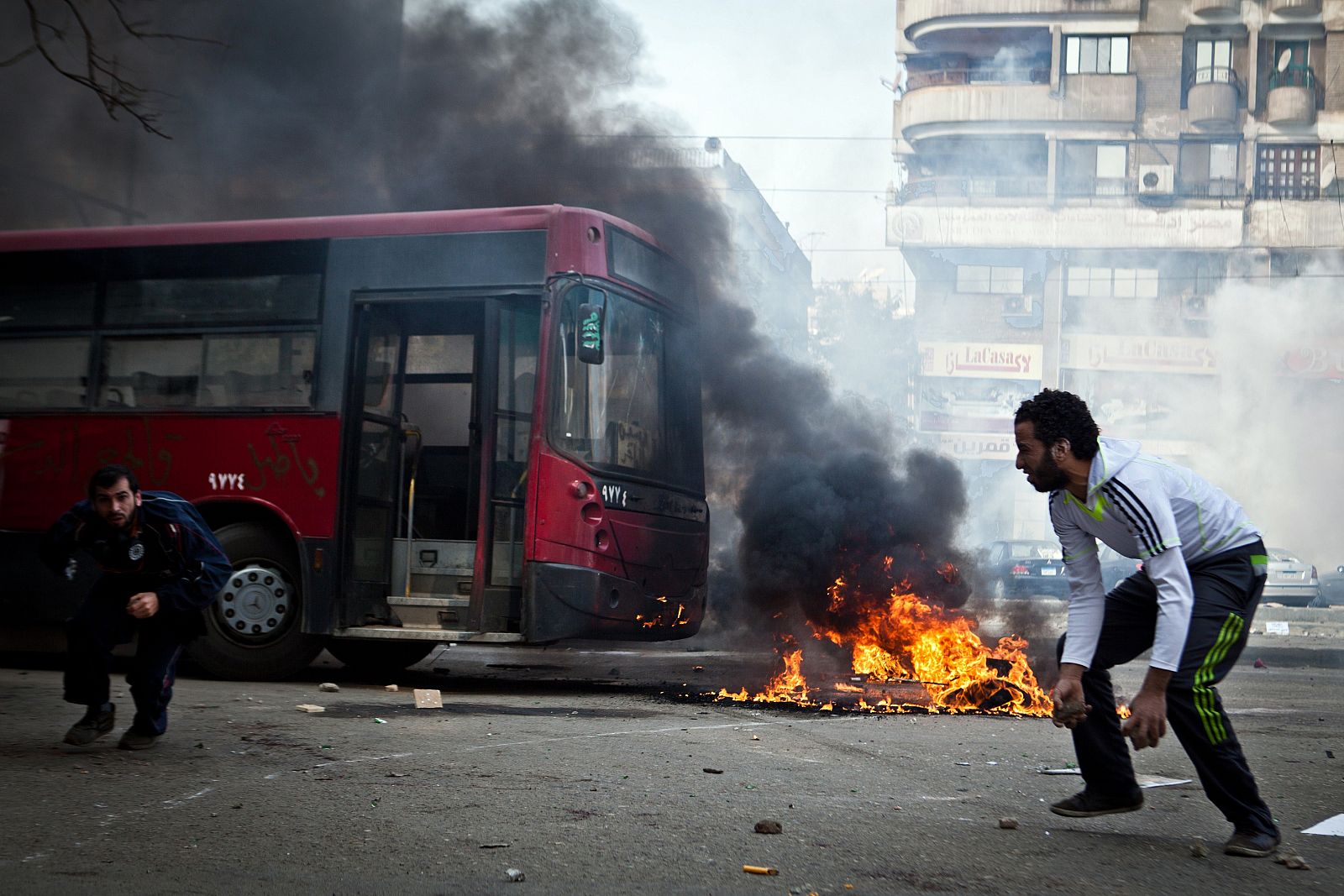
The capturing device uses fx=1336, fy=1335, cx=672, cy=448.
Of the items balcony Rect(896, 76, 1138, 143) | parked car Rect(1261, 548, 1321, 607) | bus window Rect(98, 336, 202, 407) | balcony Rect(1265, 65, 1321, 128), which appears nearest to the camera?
bus window Rect(98, 336, 202, 407)

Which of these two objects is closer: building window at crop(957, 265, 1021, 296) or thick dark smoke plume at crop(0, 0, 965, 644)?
thick dark smoke plume at crop(0, 0, 965, 644)

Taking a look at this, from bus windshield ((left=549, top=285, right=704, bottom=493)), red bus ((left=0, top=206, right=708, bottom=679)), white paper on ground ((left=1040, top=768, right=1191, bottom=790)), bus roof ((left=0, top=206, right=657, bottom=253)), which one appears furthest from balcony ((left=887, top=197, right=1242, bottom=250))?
white paper on ground ((left=1040, top=768, right=1191, bottom=790))

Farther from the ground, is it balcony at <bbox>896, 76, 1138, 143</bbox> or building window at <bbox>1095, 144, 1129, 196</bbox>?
balcony at <bbox>896, 76, 1138, 143</bbox>

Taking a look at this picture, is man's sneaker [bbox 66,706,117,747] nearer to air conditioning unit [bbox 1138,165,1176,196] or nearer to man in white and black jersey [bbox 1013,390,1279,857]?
man in white and black jersey [bbox 1013,390,1279,857]

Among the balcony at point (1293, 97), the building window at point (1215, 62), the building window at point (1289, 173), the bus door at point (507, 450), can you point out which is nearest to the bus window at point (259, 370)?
the bus door at point (507, 450)

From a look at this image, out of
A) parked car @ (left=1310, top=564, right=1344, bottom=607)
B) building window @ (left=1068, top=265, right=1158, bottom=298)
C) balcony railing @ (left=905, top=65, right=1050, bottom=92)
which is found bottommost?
parked car @ (left=1310, top=564, right=1344, bottom=607)

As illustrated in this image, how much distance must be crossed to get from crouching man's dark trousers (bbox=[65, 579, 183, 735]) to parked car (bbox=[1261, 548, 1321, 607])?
19.6m

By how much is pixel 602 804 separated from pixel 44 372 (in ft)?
22.0

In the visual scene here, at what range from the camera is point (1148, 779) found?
563 centimetres

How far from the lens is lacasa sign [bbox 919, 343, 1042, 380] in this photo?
38.6 m

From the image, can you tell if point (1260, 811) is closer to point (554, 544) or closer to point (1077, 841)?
point (1077, 841)

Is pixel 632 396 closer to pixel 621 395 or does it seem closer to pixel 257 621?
pixel 621 395

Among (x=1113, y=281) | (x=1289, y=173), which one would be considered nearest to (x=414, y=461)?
(x=1113, y=281)

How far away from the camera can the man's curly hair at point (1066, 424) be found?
A: 402 cm
